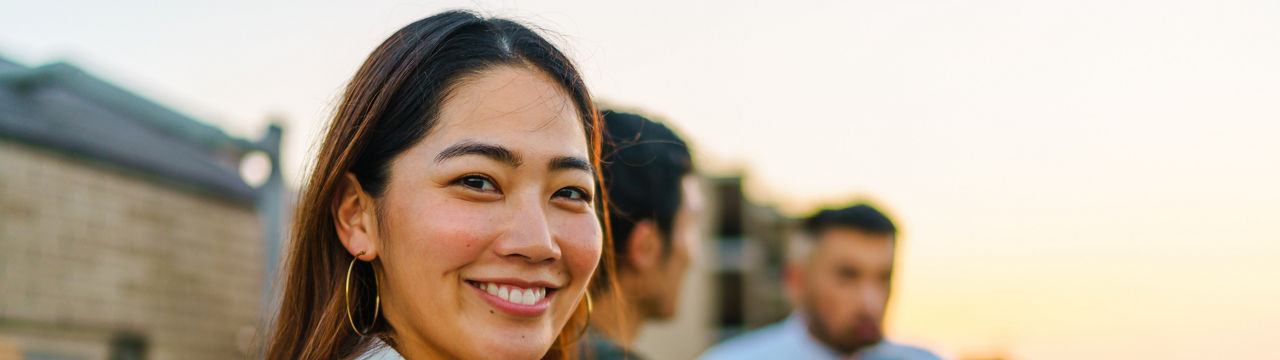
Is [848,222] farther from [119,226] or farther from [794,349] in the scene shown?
[119,226]

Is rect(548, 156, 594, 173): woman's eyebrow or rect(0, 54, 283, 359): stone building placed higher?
rect(548, 156, 594, 173): woman's eyebrow

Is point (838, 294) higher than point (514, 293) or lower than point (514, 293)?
lower

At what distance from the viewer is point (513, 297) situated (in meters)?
1.61

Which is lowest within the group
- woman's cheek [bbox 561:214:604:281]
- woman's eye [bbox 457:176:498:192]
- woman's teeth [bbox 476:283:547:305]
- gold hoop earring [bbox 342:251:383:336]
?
gold hoop earring [bbox 342:251:383:336]

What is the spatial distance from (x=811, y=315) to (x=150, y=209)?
220 inches

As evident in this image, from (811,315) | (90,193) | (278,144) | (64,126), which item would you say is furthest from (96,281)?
(811,315)

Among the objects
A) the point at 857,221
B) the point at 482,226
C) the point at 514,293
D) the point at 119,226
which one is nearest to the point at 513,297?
the point at 514,293

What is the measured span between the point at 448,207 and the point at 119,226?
284 inches

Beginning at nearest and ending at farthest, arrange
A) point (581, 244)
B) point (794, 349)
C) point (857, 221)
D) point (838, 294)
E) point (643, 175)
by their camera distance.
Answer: point (581, 244) < point (643, 175) < point (794, 349) < point (838, 294) < point (857, 221)

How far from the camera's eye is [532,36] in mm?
1824

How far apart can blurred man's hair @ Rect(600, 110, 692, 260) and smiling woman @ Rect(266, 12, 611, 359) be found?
43.5 inches

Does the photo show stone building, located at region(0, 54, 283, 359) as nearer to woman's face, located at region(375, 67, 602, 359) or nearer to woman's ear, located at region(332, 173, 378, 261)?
woman's ear, located at region(332, 173, 378, 261)

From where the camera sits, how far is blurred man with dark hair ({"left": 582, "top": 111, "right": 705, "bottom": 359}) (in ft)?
9.45

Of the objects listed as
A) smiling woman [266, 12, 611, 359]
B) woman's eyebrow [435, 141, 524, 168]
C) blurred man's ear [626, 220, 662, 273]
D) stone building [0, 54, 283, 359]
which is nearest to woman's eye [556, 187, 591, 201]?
smiling woman [266, 12, 611, 359]
